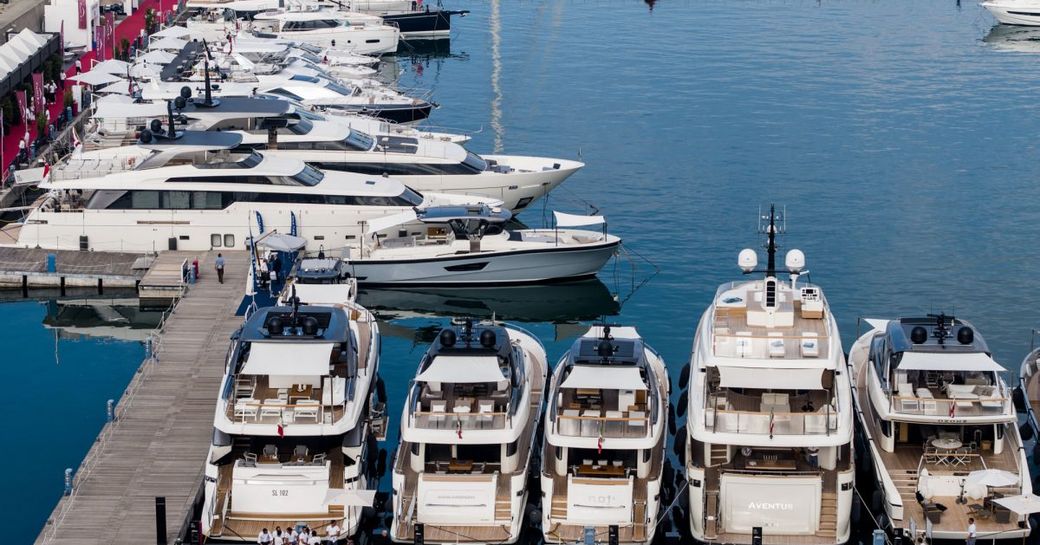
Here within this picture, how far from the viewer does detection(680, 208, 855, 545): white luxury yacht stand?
42031mm

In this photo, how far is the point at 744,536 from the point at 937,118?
5239 centimetres

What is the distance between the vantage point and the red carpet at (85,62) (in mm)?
79688

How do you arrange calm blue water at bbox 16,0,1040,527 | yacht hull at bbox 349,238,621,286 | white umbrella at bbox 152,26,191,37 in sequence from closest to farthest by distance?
calm blue water at bbox 16,0,1040,527
yacht hull at bbox 349,238,621,286
white umbrella at bbox 152,26,191,37

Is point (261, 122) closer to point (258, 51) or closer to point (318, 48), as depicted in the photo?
point (258, 51)

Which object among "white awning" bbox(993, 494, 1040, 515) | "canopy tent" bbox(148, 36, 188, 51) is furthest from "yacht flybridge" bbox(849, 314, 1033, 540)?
"canopy tent" bbox(148, 36, 188, 51)

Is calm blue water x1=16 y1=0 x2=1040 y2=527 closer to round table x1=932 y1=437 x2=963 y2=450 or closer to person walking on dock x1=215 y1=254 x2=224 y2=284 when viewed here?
person walking on dock x1=215 y1=254 x2=224 y2=284

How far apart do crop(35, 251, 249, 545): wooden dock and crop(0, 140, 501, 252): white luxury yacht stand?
775 centimetres

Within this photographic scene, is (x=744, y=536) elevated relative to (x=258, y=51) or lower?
lower

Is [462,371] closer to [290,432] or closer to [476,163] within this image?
[290,432]

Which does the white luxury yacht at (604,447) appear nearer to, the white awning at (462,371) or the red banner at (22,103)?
the white awning at (462,371)

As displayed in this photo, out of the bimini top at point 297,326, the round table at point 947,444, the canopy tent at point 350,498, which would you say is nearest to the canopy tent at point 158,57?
the bimini top at point 297,326

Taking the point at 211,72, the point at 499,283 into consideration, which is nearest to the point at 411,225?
the point at 499,283

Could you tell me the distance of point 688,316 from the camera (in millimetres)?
61625

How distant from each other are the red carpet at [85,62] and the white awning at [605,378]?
4138 centimetres
